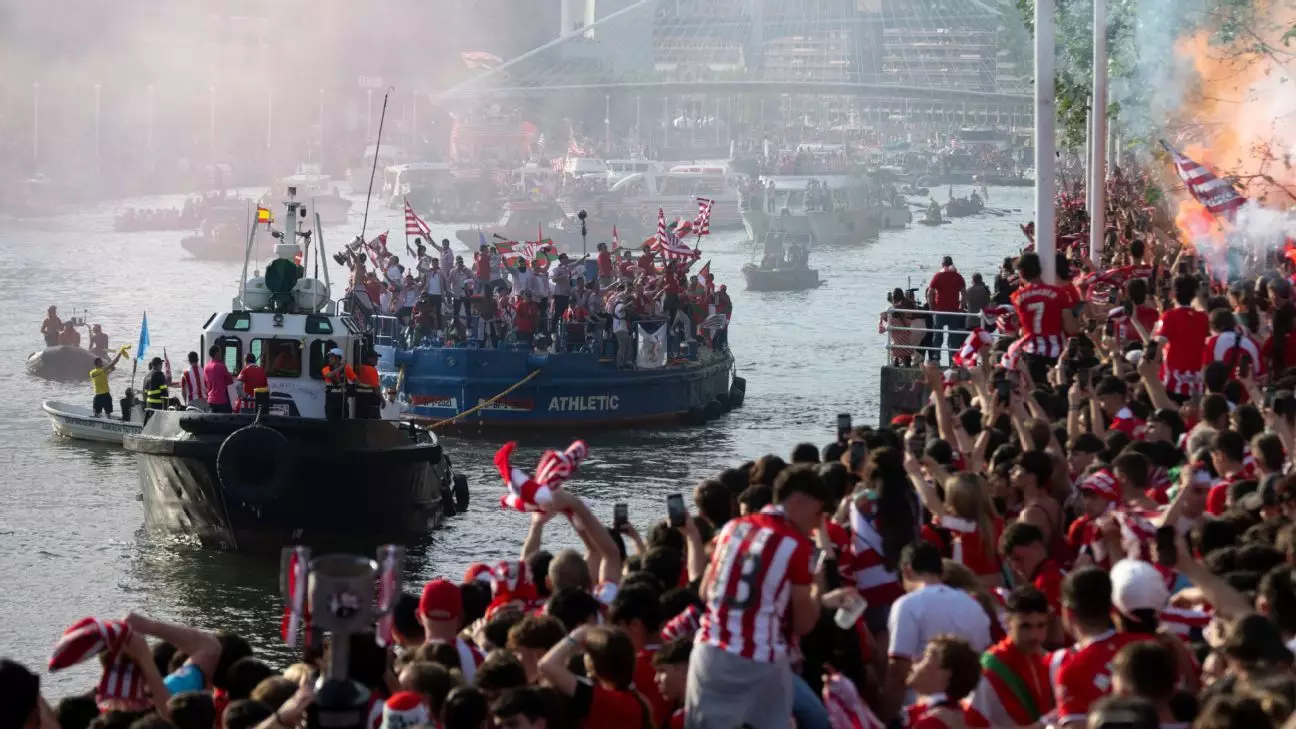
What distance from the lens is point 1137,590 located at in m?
7.19

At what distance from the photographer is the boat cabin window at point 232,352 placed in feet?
83.8

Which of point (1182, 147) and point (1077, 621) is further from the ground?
point (1182, 147)

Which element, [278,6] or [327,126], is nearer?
[278,6]

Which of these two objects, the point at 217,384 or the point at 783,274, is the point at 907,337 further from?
the point at 783,274

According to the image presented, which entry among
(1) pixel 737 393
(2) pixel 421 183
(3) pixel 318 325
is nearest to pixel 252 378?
(3) pixel 318 325

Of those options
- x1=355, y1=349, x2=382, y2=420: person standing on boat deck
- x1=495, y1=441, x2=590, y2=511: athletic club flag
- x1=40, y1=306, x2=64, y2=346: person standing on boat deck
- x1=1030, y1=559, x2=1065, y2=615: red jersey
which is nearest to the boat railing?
x1=355, y1=349, x2=382, y2=420: person standing on boat deck

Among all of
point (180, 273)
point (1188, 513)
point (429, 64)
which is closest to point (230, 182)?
point (429, 64)

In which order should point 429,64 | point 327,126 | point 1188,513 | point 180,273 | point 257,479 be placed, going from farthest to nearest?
point 429,64, point 327,126, point 180,273, point 257,479, point 1188,513

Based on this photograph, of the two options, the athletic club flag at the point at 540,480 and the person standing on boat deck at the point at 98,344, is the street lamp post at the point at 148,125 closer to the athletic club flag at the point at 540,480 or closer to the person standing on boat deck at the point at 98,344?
the person standing on boat deck at the point at 98,344

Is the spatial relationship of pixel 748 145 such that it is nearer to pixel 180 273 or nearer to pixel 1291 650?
pixel 180 273

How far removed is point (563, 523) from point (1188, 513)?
19.5m

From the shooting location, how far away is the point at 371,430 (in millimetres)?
24406

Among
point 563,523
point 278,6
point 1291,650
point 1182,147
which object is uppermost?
point 278,6

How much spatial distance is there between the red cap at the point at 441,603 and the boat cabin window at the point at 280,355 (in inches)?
693
